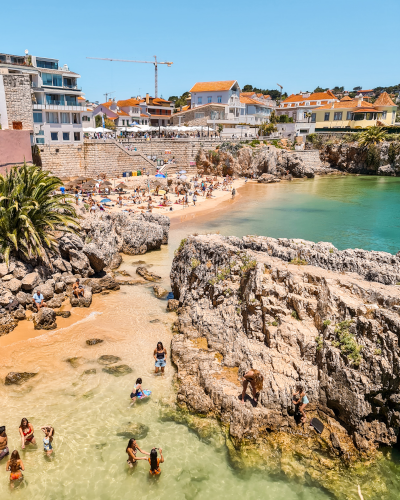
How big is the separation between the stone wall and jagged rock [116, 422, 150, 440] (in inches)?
1439

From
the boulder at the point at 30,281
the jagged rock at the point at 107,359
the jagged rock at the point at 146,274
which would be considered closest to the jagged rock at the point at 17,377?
the jagged rock at the point at 107,359

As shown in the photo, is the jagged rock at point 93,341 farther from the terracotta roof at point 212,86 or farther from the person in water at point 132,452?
the terracotta roof at point 212,86

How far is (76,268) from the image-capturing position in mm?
20672

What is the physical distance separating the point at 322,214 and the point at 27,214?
1321 inches

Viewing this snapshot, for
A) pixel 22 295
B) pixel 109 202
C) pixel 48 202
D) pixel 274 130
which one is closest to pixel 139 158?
pixel 109 202

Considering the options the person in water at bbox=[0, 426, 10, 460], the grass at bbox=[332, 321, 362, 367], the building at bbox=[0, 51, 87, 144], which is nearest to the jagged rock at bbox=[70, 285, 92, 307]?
the person in water at bbox=[0, 426, 10, 460]

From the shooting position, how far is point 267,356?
464 inches

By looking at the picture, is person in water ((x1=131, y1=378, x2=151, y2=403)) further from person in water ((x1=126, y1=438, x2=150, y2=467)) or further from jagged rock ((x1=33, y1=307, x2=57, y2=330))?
jagged rock ((x1=33, y1=307, x2=57, y2=330))

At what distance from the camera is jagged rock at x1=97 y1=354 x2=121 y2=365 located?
45.6 feet

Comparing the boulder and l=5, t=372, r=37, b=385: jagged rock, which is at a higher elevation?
the boulder

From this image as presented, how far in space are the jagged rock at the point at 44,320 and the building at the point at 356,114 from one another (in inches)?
3175

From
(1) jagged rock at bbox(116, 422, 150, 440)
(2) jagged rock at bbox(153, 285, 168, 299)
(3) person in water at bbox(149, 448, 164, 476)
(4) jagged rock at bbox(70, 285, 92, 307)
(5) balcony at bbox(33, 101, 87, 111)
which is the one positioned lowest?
(1) jagged rock at bbox(116, 422, 150, 440)

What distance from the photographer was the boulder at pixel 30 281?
17406mm

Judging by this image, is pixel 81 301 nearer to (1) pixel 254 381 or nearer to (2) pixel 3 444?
(2) pixel 3 444
